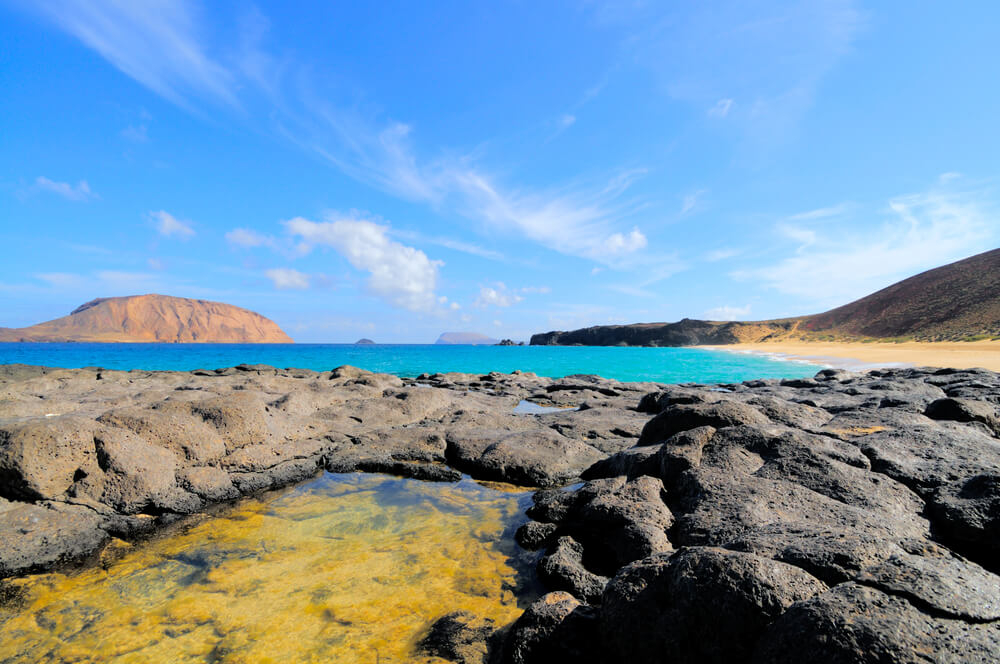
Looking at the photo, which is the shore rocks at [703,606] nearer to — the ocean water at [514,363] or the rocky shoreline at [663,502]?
the rocky shoreline at [663,502]

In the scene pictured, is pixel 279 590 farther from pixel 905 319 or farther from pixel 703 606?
pixel 905 319

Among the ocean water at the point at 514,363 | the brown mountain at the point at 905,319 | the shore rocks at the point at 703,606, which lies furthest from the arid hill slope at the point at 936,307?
the shore rocks at the point at 703,606

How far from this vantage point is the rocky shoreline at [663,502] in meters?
2.44

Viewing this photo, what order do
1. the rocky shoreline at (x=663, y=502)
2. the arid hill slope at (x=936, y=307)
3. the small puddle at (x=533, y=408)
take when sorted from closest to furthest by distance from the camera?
1. the rocky shoreline at (x=663, y=502)
2. the small puddle at (x=533, y=408)
3. the arid hill slope at (x=936, y=307)

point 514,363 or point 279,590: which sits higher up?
point 514,363

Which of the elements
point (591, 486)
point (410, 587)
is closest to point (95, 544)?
point (410, 587)

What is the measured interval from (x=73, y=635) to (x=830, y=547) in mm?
6002

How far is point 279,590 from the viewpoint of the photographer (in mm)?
4457

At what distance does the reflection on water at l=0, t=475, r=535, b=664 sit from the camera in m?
3.68

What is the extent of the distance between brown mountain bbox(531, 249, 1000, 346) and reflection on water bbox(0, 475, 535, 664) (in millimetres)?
64532

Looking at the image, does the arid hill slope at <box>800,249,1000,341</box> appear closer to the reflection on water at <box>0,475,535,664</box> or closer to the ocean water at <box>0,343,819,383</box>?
the ocean water at <box>0,343,819,383</box>

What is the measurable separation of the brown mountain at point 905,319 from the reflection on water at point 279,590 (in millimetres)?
64532

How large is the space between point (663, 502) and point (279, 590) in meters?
4.21

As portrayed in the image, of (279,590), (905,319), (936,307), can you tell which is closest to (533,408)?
(279,590)
